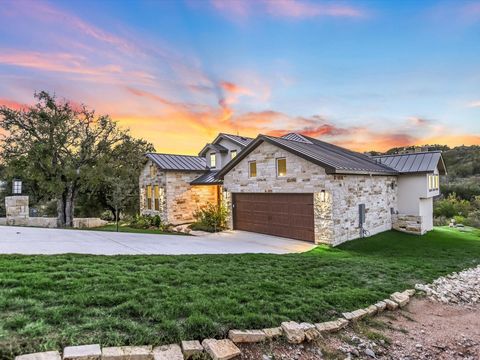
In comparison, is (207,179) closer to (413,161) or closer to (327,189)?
(327,189)

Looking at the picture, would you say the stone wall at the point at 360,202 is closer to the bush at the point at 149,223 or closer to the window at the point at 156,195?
the bush at the point at 149,223

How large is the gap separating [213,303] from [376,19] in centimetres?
1384

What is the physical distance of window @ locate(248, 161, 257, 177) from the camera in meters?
16.1

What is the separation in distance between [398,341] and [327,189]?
8.66 m

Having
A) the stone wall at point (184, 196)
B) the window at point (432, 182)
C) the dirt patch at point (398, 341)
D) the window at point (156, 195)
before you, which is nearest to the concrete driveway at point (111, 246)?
the dirt patch at point (398, 341)

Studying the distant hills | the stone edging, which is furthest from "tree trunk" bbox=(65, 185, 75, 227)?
the distant hills

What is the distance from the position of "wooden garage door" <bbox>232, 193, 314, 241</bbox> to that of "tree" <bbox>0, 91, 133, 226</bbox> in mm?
9118

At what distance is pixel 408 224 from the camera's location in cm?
1712

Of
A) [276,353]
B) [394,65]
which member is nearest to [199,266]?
[276,353]

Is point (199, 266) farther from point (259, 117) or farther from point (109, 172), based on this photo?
point (259, 117)

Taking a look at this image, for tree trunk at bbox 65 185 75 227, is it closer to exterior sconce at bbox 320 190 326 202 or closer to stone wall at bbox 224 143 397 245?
stone wall at bbox 224 143 397 245

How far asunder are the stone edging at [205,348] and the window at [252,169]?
11.7 m

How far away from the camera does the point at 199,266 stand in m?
7.14

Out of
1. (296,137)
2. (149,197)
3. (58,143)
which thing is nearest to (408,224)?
(296,137)
